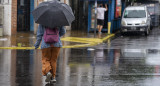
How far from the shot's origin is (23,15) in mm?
25641

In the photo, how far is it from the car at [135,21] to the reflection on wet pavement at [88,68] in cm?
938

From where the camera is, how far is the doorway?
83.1 ft

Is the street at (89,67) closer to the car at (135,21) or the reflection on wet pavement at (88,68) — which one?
the reflection on wet pavement at (88,68)

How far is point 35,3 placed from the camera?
78.7 ft

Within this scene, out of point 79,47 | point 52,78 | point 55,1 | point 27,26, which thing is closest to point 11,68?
point 52,78

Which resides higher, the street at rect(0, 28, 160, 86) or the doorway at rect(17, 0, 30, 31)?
the doorway at rect(17, 0, 30, 31)

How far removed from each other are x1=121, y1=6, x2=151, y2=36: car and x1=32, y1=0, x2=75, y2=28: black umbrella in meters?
16.7

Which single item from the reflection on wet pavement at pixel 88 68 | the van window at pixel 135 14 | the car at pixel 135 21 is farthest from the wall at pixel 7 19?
the van window at pixel 135 14

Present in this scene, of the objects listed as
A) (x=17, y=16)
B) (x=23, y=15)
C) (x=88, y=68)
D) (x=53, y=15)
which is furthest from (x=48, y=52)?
(x=23, y=15)

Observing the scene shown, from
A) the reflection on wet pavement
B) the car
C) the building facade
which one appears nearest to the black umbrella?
the reflection on wet pavement

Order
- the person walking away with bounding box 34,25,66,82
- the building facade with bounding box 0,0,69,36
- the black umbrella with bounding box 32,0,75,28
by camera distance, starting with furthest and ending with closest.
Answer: the building facade with bounding box 0,0,69,36 → the person walking away with bounding box 34,25,66,82 → the black umbrella with bounding box 32,0,75,28

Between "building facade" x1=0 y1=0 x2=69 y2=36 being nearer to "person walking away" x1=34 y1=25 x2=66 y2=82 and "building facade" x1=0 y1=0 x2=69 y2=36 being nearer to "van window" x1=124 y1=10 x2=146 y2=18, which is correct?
"van window" x1=124 y1=10 x2=146 y2=18

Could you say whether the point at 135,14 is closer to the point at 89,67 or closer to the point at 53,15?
the point at 89,67

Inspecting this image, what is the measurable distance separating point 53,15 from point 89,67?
323 centimetres
